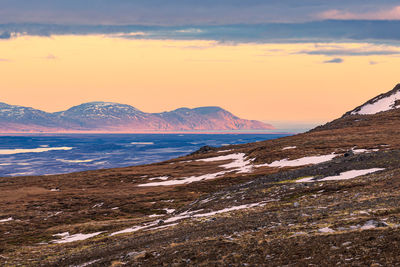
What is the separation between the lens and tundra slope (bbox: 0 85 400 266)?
71.2ft

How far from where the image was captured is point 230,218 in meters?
35.5

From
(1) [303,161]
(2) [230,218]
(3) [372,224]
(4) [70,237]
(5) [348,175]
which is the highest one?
(3) [372,224]

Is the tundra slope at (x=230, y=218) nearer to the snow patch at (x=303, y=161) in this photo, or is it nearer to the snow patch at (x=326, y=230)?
the snow patch at (x=326, y=230)

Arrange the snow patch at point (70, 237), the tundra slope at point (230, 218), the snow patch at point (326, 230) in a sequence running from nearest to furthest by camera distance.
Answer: the tundra slope at point (230, 218), the snow patch at point (326, 230), the snow patch at point (70, 237)

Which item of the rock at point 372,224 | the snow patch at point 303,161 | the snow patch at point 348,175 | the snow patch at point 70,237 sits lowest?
the snow patch at point 70,237

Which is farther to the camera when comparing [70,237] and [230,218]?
[70,237]

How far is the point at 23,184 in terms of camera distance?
4820 inches

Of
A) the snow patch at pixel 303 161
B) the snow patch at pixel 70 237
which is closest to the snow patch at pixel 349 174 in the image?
the snow patch at pixel 70 237

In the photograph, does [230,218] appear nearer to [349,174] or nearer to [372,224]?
[372,224]

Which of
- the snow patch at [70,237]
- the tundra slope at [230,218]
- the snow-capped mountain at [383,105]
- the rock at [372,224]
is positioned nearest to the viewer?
the tundra slope at [230,218]

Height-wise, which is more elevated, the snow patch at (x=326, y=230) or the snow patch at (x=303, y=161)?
the snow patch at (x=326, y=230)

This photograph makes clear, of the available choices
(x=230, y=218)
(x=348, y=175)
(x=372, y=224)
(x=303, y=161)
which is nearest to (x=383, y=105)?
(x=303, y=161)

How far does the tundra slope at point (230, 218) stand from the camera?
21694mm

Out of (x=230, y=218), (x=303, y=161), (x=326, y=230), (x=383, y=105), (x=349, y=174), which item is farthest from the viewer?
(x=383, y=105)
